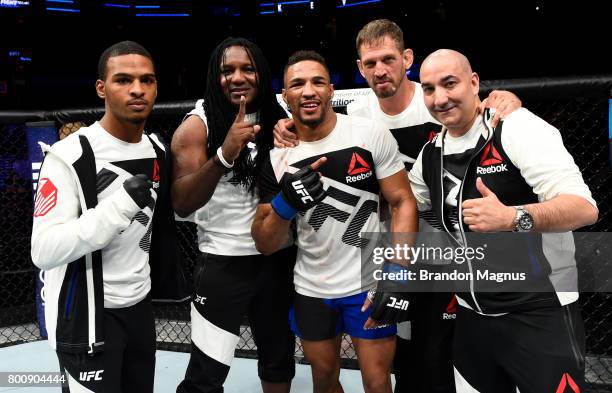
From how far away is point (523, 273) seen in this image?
1814mm

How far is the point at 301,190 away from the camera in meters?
1.93

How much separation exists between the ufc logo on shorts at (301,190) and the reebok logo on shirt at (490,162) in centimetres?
58

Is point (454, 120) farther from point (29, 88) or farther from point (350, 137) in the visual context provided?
point (29, 88)

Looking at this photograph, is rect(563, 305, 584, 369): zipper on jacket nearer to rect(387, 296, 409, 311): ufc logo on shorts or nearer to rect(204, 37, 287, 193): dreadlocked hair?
rect(387, 296, 409, 311): ufc logo on shorts

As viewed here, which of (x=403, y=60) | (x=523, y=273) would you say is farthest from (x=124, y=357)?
(x=403, y=60)

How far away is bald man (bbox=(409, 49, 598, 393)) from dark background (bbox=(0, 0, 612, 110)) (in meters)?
7.30

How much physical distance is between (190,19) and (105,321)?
11.7m

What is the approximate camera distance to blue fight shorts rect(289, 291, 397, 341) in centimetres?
217

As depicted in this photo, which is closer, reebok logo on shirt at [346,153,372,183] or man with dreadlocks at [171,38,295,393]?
reebok logo on shirt at [346,153,372,183]

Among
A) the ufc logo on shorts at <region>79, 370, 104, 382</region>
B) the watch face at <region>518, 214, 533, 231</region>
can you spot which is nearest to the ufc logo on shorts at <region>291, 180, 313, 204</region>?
the watch face at <region>518, 214, 533, 231</region>

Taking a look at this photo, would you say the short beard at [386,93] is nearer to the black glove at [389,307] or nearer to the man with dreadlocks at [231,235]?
the man with dreadlocks at [231,235]

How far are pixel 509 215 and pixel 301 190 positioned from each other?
2.30 ft

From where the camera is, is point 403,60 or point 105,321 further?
point 403,60

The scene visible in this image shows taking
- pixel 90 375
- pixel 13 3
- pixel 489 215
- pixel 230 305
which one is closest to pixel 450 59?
pixel 489 215
